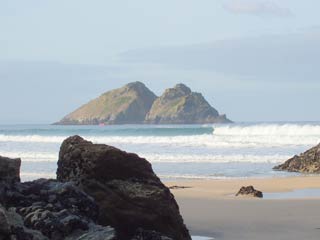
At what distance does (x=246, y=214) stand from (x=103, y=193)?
4.40m

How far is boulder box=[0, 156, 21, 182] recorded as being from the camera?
5785 millimetres

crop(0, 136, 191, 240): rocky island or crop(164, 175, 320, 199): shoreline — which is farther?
crop(164, 175, 320, 199): shoreline

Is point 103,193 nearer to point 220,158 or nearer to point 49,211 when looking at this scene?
point 49,211

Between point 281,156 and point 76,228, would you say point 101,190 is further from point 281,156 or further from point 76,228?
point 281,156

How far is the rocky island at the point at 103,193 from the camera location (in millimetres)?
5645

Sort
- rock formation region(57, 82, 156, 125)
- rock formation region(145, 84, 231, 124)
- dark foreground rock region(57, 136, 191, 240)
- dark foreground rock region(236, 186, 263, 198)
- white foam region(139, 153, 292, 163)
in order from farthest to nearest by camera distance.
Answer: rock formation region(57, 82, 156, 125) → rock formation region(145, 84, 231, 124) → white foam region(139, 153, 292, 163) → dark foreground rock region(236, 186, 263, 198) → dark foreground rock region(57, 136, 191, 240)

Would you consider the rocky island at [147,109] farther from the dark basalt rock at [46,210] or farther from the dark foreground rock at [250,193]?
the dark basalt rock at [46,210]

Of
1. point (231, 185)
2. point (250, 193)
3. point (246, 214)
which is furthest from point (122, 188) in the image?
point (231, 185)

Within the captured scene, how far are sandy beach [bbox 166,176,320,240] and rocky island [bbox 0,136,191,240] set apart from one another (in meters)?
1.71

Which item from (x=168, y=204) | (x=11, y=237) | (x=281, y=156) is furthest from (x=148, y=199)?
(x=281, y=156)

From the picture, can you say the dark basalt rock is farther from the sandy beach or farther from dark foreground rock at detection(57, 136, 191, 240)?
the sandy beach

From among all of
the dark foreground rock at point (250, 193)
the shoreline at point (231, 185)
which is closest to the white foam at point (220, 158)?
the shoreline at point (231, 185)

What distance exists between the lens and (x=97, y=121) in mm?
139125

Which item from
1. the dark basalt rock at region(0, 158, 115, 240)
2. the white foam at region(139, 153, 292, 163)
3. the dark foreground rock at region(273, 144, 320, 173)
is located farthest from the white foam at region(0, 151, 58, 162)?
the dark basalt rock at region(0, 158, 115, 240)
